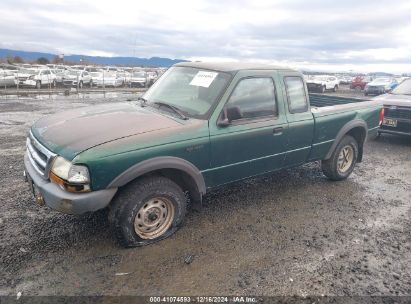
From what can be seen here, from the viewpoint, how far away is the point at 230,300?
2875mm

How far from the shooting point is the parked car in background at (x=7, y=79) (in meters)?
20.9

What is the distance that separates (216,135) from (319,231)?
1.73 meters

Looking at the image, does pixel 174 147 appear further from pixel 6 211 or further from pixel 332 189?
pixel 332 189

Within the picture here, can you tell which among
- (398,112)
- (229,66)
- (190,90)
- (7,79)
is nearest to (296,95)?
(229,66)

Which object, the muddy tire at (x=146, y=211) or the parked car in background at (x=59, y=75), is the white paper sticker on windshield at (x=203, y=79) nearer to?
the muddy tire at (x=146, y=211)

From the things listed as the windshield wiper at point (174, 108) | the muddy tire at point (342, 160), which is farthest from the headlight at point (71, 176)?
the muddy tire at point (342, 160)

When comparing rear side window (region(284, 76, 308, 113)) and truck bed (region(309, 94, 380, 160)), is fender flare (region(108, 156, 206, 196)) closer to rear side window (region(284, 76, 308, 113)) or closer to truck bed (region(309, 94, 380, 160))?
rear side window (region(284, 76, 308, 113))

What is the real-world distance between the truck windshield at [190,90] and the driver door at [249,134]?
194 mm

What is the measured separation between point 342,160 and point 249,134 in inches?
98.1

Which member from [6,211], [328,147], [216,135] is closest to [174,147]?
[216,135]

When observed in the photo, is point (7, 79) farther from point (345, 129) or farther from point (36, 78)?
point (345, 129)

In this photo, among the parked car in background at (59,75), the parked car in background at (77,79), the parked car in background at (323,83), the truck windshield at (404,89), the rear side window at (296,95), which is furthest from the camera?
the parked car in background at (323,83)

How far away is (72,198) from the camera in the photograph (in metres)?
3.04

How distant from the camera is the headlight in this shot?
3.03m
